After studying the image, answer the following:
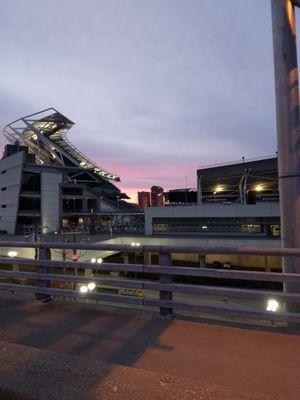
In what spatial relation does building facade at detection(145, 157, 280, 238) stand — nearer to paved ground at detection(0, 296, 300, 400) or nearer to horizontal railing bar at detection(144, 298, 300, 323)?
horizontal railing bar at detection(144, 298, 300, 323)

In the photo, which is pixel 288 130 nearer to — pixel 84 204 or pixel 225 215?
pixel 225 215

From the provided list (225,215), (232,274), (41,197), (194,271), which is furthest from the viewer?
(41,197)

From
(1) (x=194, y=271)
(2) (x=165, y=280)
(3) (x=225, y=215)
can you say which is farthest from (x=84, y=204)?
(1) (x=194, y=271)

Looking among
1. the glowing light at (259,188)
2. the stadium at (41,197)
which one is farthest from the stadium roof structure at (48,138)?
the glowing light at (259,188)

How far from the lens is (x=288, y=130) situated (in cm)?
513

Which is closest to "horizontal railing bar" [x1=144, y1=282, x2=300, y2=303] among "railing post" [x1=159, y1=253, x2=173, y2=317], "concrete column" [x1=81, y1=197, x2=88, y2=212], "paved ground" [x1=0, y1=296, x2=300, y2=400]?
"railing post" [x1=159, y1=253, x2=173, y2=317]

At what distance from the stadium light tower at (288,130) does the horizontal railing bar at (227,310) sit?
515 mm

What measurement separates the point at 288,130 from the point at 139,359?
3.72m

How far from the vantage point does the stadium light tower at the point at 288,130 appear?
16.7ft

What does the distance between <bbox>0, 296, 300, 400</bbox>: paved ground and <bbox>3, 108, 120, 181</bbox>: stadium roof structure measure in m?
104

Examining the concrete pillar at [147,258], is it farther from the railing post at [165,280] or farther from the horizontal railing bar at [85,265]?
the railing post at [165,280]

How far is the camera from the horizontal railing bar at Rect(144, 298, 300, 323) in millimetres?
4637

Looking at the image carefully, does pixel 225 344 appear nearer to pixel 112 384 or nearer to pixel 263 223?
pixel 112 384

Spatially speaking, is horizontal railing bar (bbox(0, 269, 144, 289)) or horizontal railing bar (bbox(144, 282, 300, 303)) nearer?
horizontal railing bar (bbox(144, 282, 300, 303))
